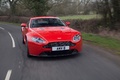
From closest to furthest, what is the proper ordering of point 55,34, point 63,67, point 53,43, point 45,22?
1. point 63,67
2. point 53,43
3. point 55,34
4. point 45,22

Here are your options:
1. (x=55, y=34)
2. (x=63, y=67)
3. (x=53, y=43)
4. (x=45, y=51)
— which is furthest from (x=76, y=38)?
(x=63, y=67)

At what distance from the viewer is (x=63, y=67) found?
24.2ft

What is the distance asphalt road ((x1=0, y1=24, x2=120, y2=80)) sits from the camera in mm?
6348

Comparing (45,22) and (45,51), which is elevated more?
(45,22)

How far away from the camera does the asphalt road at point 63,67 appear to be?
6348 mm

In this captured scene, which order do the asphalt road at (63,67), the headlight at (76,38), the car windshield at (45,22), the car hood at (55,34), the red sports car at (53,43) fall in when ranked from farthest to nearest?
the car windshield at (45,22)
the headlight at (76,38)
the car hood at (55,34)
the red sports car at (53,43)
the asphalt road at (63,67)

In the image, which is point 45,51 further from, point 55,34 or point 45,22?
point 45,22

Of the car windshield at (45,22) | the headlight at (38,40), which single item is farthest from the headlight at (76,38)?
the car windshield at (45,22)

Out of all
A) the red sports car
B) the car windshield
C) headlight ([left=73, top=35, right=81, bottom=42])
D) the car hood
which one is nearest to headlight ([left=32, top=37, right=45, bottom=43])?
the red sports car

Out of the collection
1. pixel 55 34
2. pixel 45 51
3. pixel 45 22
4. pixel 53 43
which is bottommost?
pixel 45 51

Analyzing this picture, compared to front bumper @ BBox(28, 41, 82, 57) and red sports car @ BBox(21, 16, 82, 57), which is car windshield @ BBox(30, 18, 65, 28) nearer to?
red sports car @ BBox(21, 16, 82, 57)

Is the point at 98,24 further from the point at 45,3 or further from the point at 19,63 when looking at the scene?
the point at 19,63

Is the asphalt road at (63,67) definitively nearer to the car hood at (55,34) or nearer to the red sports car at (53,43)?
the red sports car at (53,43)

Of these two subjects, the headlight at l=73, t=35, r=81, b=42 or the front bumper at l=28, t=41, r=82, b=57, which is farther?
the headlight at l=73, t=35, r=81, b=42
